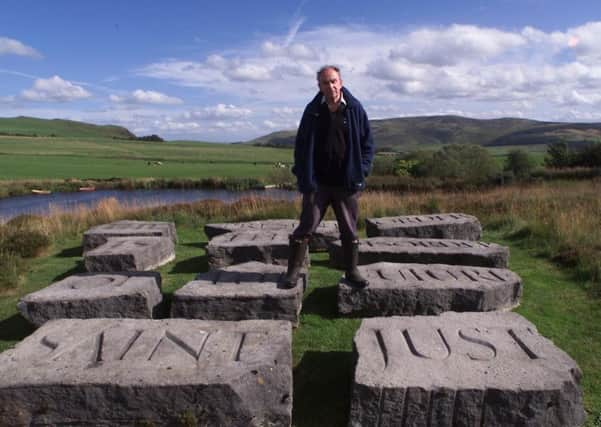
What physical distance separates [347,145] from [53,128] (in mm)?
97752

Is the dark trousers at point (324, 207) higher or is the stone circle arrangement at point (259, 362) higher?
the dark trousers at point (324, 207)

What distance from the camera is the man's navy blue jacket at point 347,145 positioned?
4504 millimetres

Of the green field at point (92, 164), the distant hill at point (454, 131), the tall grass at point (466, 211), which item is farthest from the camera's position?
the distant hill at point (454, 131)

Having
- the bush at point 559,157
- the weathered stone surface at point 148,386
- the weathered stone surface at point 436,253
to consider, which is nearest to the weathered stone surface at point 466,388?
the weathered stone surface at point 148,386

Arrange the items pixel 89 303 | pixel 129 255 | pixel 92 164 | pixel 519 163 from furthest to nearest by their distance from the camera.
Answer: pixel 92 164
pixel 519 163
pixel 129 255
pixel 89 303

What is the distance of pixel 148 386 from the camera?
3023mm

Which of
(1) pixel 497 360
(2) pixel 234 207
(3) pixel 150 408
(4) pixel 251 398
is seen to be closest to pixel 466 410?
(1) pixel 497 360

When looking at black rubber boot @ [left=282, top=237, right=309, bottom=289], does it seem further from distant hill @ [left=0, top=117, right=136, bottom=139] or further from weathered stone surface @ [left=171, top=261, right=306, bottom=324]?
distant hill @ [left=0, top=117, right=136, bottom=139]

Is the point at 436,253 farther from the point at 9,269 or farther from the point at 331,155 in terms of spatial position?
the point at 9,269

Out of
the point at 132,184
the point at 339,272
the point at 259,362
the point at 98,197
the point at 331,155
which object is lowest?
the point at 98,197

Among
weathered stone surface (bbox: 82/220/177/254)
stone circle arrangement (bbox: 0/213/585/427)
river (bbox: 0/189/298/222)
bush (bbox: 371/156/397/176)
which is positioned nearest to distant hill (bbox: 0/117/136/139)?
river (bbox: 0/189/298/222)

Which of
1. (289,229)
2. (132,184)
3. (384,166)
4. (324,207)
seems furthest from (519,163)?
(324,207)

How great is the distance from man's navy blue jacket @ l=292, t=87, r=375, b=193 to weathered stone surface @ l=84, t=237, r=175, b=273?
3.23 metres

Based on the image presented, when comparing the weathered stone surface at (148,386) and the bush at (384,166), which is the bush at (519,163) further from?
the weathered stone surface at (148,386)
